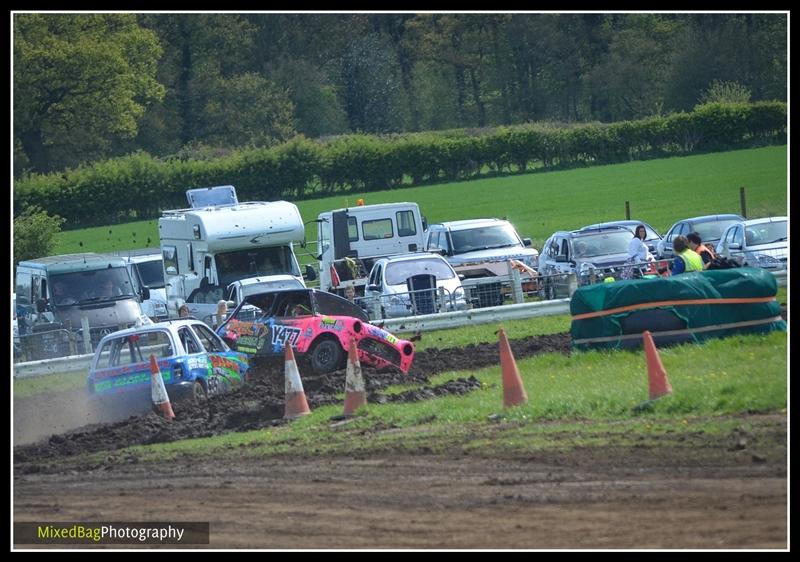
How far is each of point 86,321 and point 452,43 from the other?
43.0 metres

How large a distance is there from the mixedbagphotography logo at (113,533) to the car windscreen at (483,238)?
2185 centimetres

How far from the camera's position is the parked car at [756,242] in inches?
1016

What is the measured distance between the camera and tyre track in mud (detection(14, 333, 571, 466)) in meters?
14.2

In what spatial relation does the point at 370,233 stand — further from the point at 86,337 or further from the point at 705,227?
the point at 86,337

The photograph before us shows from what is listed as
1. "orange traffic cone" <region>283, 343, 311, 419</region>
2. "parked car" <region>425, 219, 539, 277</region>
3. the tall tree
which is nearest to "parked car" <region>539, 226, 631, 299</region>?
"parked car" <region>425, 219, 539, 277</region>

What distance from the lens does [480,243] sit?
3134 centimetres

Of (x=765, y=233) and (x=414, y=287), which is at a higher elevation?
(x=765, y=233)

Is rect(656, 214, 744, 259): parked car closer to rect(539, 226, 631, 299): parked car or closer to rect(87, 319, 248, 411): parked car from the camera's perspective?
rect(539, 226, 631, 299): parked car

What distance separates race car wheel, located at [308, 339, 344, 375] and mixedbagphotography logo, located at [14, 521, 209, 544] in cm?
827

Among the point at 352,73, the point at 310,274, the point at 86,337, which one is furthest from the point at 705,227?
the point at 352,73

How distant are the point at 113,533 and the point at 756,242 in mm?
20495

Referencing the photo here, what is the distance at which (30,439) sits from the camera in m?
15.9
